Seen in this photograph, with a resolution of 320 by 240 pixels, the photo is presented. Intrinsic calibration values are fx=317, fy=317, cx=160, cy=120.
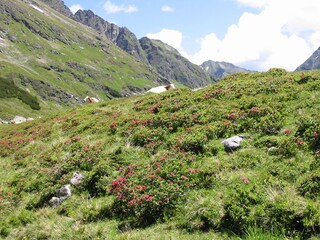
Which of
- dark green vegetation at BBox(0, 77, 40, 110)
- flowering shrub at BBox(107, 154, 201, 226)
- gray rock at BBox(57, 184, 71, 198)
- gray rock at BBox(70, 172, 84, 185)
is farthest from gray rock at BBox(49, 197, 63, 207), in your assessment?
dark green vegetation at BBox(0, 77, 40, 110)

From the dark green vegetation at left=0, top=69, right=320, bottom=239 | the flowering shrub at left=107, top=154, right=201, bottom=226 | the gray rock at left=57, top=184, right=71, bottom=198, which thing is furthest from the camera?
the gray rock at left=57, top=184, right=71, bottom=198

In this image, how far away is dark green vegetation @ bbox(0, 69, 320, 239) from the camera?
31.7ft

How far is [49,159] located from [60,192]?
494cm

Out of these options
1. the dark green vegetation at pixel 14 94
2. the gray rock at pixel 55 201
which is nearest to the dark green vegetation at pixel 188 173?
the gray rock at pixel 55 201

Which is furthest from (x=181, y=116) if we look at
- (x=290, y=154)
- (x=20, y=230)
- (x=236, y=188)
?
(x=20, y=230)

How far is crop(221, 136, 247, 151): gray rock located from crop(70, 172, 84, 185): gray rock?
7.15 metres

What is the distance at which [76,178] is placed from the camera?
15.7m

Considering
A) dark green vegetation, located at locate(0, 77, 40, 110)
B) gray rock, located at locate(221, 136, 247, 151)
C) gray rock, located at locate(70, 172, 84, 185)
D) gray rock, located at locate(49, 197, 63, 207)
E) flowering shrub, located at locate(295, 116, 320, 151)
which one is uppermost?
flowering shrub, located at locate(295, 116, 320, 151)

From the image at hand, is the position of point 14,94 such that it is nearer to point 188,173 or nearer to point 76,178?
point 76,178

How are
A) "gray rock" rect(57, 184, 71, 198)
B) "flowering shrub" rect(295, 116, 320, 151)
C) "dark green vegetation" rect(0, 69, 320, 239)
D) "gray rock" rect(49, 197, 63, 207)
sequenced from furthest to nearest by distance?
"gray rock" rect(57, 184, 71, 198), "gray rock" rect(49, 197, 63, 207), "flowering shrub" rect(295, 116, 320, 151), "dark green vegetation" rect(0, 69, 320, 239)

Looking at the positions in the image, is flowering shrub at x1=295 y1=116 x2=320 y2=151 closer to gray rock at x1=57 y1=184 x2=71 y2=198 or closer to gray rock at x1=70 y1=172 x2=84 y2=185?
gray rock at x1=70 y1=172 x2=84 y2=185

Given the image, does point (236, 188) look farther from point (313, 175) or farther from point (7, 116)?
point (7, 116)

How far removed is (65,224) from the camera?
40.5 ft

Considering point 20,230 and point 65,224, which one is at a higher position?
point 65,224
